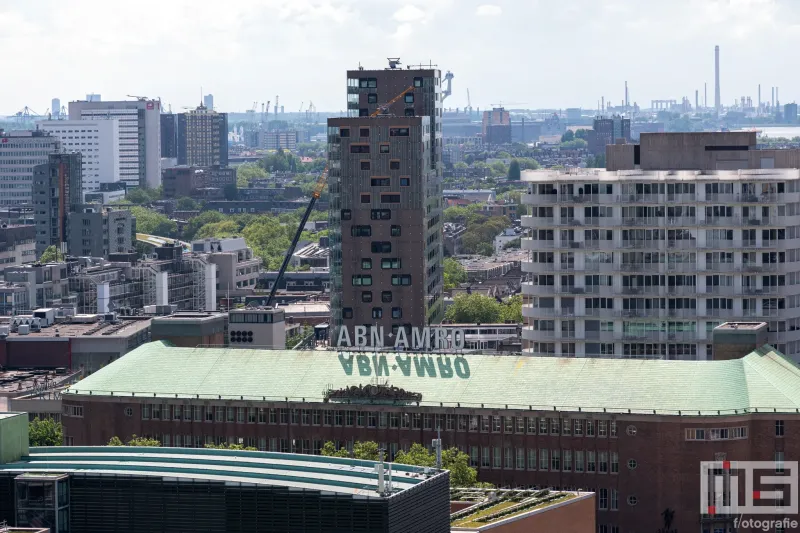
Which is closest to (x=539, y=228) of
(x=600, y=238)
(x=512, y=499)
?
(x=600, y=238)

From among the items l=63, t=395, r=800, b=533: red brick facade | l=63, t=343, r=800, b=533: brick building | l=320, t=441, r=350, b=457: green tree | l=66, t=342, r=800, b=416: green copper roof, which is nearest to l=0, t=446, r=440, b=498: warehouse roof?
l=320, t=441, r=350, b=457: green tree

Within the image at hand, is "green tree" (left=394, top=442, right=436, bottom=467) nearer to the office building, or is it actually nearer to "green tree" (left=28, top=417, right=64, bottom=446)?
the office building

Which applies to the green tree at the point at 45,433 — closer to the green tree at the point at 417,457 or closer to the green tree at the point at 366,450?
the green tree at the point at 366,450

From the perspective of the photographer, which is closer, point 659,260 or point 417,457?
point 417,457

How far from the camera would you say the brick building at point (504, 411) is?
488ft

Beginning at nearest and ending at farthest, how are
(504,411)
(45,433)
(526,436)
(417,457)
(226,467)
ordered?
(226,467) < (417,457) < (526,436) < (504,411) < (45,433)

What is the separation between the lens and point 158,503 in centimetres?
10506

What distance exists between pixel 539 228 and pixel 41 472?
3448 inches

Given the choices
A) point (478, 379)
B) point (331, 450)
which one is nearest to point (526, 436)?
point (478, 379)

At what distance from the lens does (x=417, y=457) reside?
14612cm

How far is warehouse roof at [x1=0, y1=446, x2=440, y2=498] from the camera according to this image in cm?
10512

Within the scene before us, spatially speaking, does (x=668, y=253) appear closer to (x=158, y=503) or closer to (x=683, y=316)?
(x=683, y=316)

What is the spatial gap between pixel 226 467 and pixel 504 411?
1872 inches

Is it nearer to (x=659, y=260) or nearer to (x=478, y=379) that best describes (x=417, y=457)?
(x=478, y=379)
